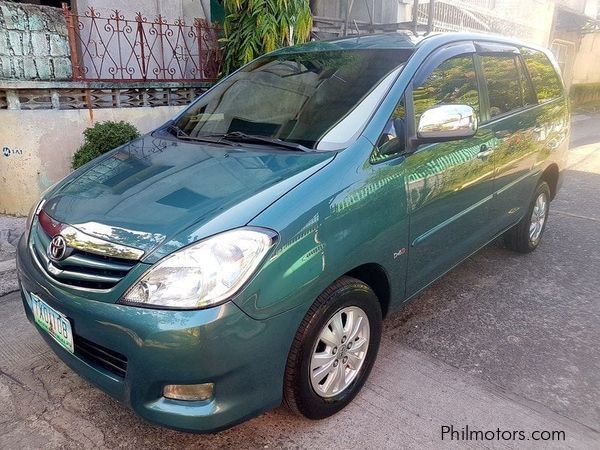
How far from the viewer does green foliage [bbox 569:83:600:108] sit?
17.6m

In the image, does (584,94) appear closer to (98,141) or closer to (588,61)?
(588,61)

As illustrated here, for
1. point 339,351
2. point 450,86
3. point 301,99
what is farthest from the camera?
point 450,86

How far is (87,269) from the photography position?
6.24 ft

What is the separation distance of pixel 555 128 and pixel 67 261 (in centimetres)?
402

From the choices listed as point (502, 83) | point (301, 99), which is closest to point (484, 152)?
point (502, 83)

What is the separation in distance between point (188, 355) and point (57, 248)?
77 centimetres

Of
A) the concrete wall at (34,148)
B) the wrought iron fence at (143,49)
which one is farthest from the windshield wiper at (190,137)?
the wrought iron fence at (143,49)

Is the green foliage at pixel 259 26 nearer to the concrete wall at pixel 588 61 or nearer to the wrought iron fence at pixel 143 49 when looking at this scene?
the wrought iron fence at pixel 143 49

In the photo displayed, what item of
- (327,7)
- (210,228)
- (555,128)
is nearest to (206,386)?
(210,228)

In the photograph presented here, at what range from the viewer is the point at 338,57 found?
9.75 feet

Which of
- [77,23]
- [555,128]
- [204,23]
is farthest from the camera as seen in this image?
[204,23]

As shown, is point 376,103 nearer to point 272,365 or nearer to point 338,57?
point 338,57

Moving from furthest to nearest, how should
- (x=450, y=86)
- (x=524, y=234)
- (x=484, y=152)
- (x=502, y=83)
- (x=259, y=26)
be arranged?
1. (x=259, y=26)
2. (x=524, y=234)
3. (x=502, y=83)
4. (x=484, y=152)
5. (x=450, y=86)

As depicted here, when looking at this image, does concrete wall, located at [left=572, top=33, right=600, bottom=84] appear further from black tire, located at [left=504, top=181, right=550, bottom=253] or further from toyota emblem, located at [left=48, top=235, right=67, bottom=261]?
toyota emblem, located at [left=48, top=235, right=67, bottom=261]
